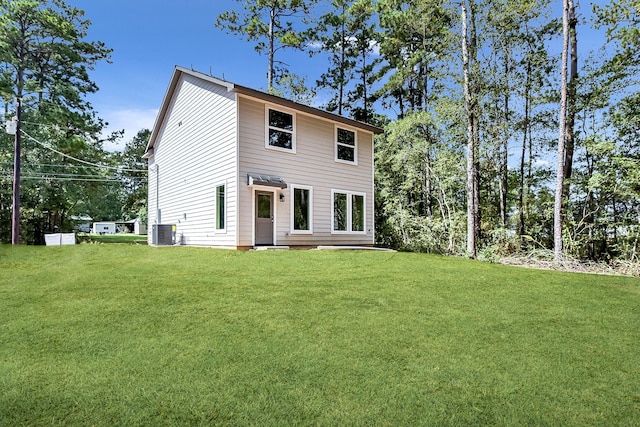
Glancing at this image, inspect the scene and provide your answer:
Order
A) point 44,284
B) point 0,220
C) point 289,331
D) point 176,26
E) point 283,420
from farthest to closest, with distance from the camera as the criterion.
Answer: point 0,220 < point 176,26 < point 44,284 < point 289,331 < point 283,420

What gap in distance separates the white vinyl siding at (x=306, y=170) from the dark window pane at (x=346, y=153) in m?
0.26

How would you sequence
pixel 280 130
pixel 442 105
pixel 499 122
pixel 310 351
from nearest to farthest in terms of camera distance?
pixel 310 351 → pixel 280 130 → pixel 442 105 → pixel 499 122

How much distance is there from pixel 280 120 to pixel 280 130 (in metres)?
0.29

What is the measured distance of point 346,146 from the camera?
11.9 m

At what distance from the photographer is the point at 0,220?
1556 cm

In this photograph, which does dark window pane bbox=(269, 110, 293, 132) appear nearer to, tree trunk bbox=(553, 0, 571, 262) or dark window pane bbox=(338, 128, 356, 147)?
dark window pane bbox=(338, 128, 356, 147)

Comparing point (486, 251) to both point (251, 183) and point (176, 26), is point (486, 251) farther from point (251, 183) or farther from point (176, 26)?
point (176, 26)

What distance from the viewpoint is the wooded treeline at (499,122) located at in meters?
9.81

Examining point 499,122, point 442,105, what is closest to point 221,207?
point 442,105

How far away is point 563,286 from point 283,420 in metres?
5.35

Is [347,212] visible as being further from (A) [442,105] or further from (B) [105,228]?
(B) [105,228]

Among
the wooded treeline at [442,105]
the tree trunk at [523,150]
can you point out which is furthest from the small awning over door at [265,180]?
the tree trunk at [523,150]

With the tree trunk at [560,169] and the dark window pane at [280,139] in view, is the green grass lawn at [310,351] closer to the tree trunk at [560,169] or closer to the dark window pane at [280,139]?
the tree trunk at [560,169]

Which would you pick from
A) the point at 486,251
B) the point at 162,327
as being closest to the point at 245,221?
the point at 162,327
